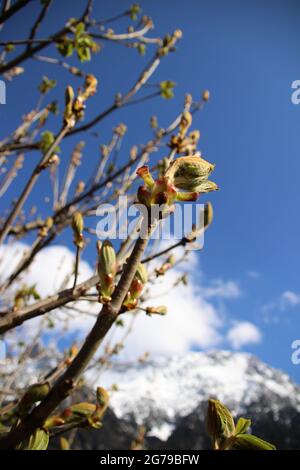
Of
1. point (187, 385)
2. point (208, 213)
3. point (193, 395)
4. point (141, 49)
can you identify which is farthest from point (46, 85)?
point (187, 385)

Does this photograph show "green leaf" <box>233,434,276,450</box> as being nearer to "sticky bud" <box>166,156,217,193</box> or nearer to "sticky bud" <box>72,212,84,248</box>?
"sticky bud" <box>166,156,217,193</box>

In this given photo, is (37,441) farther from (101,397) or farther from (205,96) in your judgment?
(205,96)

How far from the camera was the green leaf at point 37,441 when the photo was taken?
0.64 meters

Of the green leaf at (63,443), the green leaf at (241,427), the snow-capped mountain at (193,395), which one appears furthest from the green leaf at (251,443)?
the snow-capped mountain at (193,395)

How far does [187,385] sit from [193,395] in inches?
348

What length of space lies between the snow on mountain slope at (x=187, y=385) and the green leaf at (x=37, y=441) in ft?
219

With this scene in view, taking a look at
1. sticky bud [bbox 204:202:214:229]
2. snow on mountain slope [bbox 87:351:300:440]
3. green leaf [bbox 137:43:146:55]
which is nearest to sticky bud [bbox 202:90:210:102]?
green leaf [bbox 137:43:146:55]

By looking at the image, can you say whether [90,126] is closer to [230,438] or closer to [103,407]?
[103,407]

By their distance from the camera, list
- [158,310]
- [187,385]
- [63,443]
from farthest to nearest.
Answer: [187,385]
[63,443]
[158,310]

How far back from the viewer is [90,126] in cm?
271

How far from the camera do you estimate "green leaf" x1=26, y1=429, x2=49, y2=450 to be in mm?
641

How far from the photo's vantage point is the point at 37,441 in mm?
647
